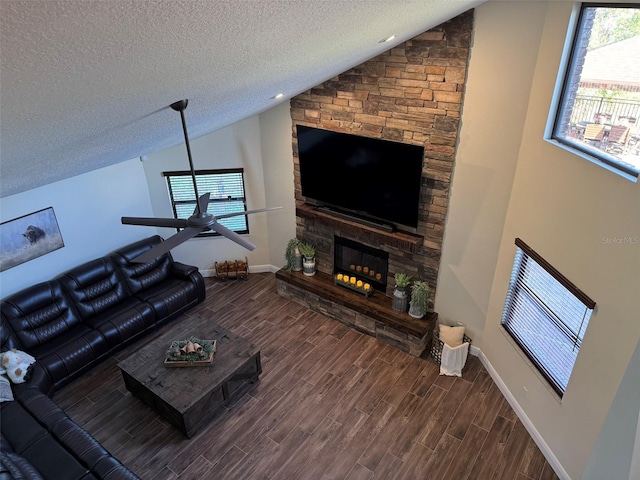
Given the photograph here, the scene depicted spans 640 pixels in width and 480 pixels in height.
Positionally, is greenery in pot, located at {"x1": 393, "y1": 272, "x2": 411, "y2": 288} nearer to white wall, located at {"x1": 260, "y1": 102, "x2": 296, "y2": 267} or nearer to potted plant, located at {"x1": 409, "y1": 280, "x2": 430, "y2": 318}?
potted plant, located at {"x1": 409, "y1": 280, "x2": 430, "y2": 318}

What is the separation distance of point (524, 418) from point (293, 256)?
366 cm

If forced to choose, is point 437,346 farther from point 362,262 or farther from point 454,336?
point 362,262

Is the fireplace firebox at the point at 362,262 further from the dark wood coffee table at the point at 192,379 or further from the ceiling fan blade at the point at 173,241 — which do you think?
the ceiling fan blade at the point at 173,241

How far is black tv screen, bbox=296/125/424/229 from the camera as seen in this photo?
5.02m

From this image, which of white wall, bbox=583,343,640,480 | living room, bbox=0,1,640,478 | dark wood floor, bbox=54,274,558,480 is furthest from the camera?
dark wood floor, bbox=54,274,558,480

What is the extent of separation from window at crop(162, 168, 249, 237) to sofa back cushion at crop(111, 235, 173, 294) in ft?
2.30

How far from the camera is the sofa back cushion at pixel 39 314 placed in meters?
5.04

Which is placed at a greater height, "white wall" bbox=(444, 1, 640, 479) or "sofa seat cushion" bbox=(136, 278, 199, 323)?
"white wall" bbox=(444, 1, 640, 479)

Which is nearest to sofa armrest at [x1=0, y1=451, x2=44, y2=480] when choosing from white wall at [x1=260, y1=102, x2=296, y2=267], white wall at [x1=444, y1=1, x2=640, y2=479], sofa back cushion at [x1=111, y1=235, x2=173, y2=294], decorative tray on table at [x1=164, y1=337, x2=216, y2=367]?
decorative tray on table at [x1=164, y1=337, x2=216, y2=367]

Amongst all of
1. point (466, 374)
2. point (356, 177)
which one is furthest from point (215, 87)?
point (466, 374)

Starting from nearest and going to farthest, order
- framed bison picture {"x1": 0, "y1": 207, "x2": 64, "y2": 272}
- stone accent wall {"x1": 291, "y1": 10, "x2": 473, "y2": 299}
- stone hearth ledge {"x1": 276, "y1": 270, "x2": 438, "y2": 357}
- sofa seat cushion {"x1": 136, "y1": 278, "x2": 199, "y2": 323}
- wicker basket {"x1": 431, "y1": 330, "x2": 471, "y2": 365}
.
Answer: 1. stone accent wall {"x1": 291, "y1": 10, "x2": 473, "y2": 299}
2. framed bison picture {"x1": 0, "y1": 207, "x2": 64, "y2": 272}
3. wicker basket {"x1": 431, "y1": 330, "x2": 471, "y2": 365}
4. stone hearth ledge {"x1": 276, "y1": 270, "x2": 438, "y2": 357}
5. sofa seat cushion {"x1": 136, "y1": 278, "x2": 199, "y2": 323}

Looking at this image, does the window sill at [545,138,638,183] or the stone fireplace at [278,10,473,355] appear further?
the stone fireplace at [278,10,473,355]

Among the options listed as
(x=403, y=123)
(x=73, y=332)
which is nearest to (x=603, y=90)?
(x=403, y=123)

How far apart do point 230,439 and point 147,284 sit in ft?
8.83
